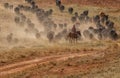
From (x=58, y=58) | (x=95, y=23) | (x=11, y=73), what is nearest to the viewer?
(x=11, y=73)

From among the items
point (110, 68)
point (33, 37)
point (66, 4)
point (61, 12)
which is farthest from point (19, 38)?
point (66, 4)

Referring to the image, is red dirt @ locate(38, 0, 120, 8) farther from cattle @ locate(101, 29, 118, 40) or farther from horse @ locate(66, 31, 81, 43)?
horse @ locate(66, 31, 81, 43)

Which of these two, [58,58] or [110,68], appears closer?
[110,68]

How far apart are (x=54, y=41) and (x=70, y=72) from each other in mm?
11379

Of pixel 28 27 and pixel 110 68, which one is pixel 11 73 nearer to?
pixel 110 68

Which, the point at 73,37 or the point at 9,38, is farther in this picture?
the point at 73,37

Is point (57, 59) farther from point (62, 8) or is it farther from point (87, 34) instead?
point (62, 8)

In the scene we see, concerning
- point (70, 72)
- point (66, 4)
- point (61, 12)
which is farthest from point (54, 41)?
point (66, 4)

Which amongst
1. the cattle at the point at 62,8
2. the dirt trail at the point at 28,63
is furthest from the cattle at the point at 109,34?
the cattle at the point at 62,8

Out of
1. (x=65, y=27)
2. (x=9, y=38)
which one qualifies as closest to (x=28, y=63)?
(x=9, y=38)

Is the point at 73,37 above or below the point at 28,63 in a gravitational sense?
above

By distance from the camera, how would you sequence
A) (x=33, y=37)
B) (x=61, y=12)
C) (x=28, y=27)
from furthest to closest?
(x=61, y=12) → (x=28, y=27) → (x=33, y=37)

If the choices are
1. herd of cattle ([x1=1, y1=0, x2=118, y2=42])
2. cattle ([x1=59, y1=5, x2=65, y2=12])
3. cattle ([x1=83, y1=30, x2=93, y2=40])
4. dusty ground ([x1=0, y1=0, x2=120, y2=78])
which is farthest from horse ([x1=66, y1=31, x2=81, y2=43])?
cattle ([x1=59, y1=5, x2=65, y2=12])

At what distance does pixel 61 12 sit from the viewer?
5872cm
